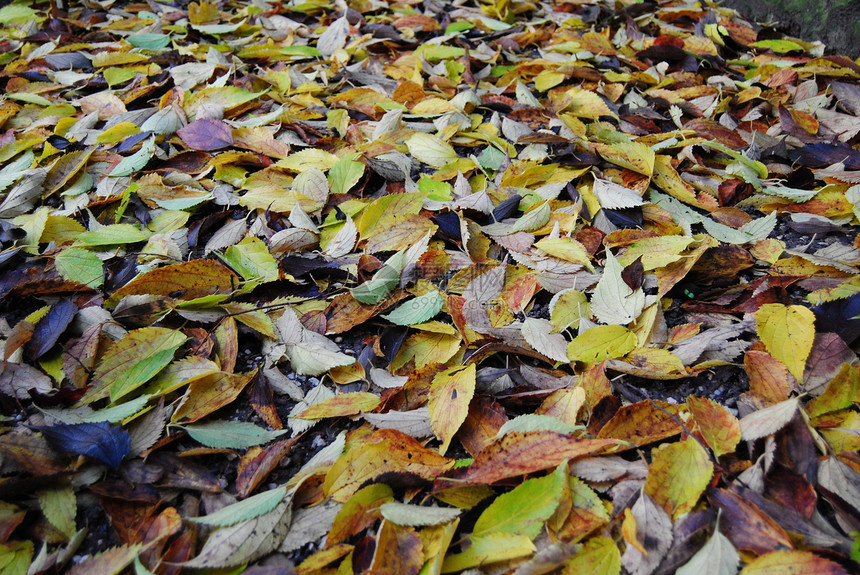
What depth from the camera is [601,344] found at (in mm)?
954

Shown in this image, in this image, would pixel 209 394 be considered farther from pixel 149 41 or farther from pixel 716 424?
pixel 149 41

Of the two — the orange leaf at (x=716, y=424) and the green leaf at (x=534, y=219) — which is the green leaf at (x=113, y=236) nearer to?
the green leaf at (x=534, y=219)

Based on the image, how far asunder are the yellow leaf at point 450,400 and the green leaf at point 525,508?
125 mm

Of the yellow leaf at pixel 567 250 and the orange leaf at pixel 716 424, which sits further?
the yellow leaf at pixel 567 250

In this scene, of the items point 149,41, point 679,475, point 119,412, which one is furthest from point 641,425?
point 149,41

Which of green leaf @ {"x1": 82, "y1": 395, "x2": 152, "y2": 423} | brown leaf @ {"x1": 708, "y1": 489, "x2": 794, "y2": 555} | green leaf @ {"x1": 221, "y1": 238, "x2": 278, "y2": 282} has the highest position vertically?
brown leaf @ {"x1": 708, "y1": 489, "x2": 794, "y2": 555}

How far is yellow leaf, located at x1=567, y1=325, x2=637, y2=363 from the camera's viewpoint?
94 cm

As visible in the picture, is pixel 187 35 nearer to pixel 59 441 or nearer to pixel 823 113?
pixel 59 441

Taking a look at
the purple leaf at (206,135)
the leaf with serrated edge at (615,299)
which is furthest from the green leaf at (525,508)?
the purple leaf at (206,135)

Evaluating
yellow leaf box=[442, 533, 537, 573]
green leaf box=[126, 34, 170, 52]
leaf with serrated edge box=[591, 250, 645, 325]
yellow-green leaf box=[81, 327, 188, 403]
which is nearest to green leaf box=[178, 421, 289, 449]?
yellow-green leaf box=[81, 327, 188, 403]

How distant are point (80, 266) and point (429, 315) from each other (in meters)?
0.71

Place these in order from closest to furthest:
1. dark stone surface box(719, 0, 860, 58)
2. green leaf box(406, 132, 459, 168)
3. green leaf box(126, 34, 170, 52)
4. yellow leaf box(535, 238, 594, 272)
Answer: yellow leaf box(535, 238, 594, 272)
green leaf box(406, 132, 459, 168)
dark stone surface box(719, 0, 860, 58)
green leaf box(126, 34, 170, 52)

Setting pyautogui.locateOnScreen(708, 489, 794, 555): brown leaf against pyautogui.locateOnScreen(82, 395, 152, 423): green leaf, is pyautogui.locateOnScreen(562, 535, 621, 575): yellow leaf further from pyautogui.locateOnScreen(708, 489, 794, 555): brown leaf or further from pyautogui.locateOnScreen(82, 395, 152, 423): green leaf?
pyautogui.locateOnScreen(82, 395, 152, 423): green leaf

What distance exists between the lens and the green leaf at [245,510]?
739 mm
